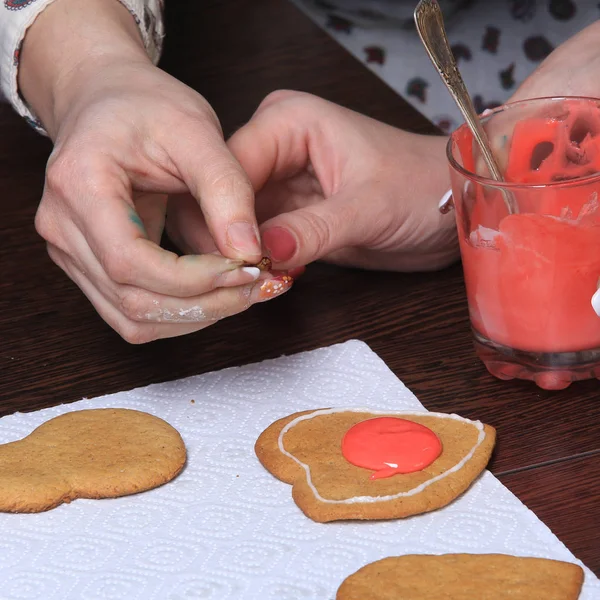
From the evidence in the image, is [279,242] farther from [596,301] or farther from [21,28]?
[21,28]

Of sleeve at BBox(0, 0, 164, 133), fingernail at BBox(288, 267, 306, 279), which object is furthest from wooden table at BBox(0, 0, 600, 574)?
sleeve at BBox(0, 0, 164, 133)

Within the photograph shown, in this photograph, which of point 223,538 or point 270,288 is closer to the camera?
point 223,538

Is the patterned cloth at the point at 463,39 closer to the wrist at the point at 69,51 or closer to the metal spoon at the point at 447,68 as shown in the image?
the wrist at the point at 69,51

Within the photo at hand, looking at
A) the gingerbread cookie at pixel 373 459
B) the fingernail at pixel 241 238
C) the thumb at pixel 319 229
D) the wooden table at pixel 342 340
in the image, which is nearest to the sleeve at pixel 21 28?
the wooden table at pixel 342 340

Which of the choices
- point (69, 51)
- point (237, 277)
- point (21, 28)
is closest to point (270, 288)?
point (237, 277)

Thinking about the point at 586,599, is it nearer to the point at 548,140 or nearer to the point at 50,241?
the point at 548,140

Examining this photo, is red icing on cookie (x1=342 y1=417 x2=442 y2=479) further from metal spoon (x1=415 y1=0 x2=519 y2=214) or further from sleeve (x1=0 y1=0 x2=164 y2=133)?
sleeve (x1=0 y1=0 x2=164 y2=133)

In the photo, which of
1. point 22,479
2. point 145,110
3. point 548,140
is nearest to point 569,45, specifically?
point 548,140
